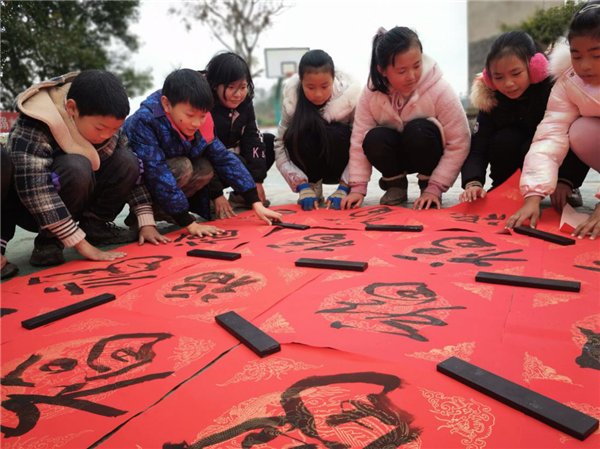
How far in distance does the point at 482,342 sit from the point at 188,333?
53 cm

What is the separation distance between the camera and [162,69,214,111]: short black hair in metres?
1.66

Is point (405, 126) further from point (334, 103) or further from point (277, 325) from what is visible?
point (277, 325)

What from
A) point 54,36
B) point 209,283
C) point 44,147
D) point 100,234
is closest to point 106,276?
point 209,283

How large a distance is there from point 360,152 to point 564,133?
873mm

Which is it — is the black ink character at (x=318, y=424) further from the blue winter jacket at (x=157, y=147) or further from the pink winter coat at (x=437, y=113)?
the pink winter coat at (x=437, y=113)

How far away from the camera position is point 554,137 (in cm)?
166

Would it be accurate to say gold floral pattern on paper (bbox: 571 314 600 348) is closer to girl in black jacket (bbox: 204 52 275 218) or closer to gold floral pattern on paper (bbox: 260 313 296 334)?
gold floral pattern on paper (bbox: 260 313 296 334)

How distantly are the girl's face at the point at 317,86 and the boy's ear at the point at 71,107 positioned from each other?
106 cm

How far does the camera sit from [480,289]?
41.8 inches

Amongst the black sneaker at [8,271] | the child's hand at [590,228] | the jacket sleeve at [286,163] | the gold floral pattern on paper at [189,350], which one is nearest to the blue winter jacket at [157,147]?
the black sneaker at [8,271]

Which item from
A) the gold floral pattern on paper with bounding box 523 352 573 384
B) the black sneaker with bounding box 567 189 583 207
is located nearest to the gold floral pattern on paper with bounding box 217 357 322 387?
the gold floral pattern on paper with bounding box 523 352 573 384

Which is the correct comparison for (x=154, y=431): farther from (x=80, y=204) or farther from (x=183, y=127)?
(x=183, y=127)

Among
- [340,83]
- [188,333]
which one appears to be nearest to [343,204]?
[340,83]

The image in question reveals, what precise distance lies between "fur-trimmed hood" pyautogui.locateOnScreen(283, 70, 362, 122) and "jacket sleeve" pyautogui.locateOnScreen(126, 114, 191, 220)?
81cm
